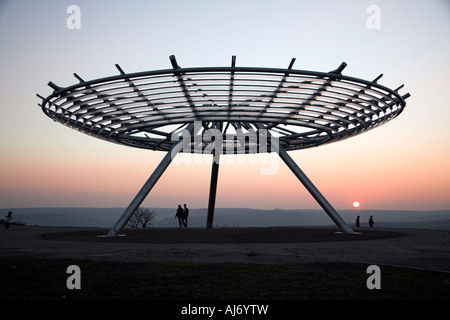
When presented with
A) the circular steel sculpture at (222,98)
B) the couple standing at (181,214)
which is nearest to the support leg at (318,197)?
the circular steel sculpture at (222,98)

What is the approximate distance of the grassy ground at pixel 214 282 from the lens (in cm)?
712

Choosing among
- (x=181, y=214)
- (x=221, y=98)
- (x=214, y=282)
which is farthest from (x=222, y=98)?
(x=181, y=214)

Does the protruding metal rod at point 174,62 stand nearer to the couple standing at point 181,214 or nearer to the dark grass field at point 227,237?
the dark grass field at point 227,237

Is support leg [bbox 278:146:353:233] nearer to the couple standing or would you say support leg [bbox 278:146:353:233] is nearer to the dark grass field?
the dark grass field

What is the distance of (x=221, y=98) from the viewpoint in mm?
18172

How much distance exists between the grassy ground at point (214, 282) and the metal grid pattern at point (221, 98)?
7.80m

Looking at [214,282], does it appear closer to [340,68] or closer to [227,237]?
[340,68]

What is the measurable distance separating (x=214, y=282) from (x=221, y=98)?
11128mm

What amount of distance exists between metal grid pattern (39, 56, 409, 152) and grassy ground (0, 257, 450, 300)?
7.80m

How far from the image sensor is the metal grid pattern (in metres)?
16.0

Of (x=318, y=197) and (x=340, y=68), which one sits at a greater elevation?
(x=340, y=68)
